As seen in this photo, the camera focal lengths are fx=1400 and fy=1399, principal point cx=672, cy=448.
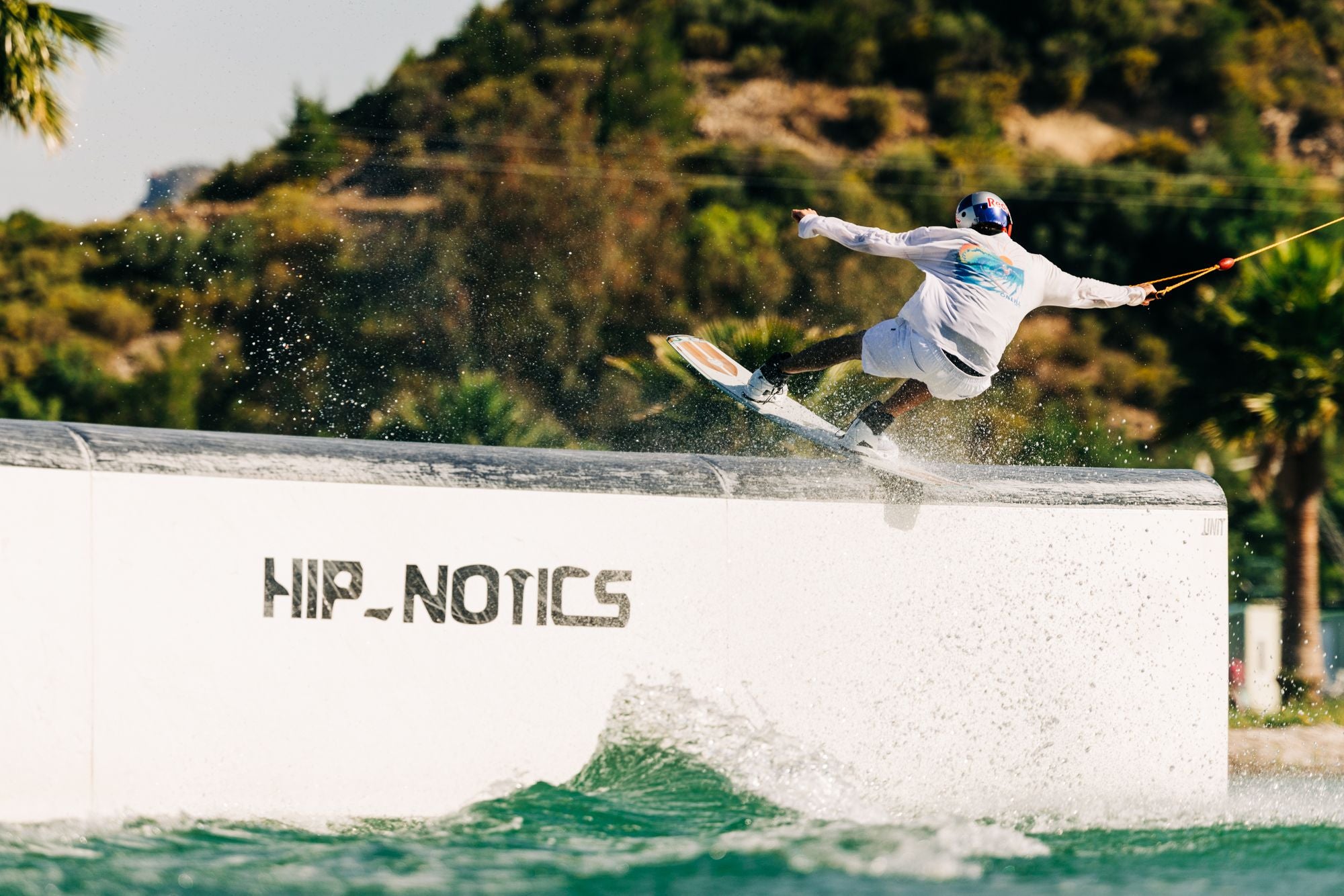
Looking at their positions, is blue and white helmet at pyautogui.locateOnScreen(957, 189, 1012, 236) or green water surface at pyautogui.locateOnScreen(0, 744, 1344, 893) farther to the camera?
blue and white helmet at pyautogui.locateOnScreen(957, 189, 1012, 236)

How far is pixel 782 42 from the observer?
1921 inches

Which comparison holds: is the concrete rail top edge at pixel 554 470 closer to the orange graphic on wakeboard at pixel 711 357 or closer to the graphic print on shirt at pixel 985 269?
the graphic print on shirt at pixel 985 269

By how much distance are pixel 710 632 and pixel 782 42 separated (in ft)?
147

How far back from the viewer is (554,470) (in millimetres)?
6629

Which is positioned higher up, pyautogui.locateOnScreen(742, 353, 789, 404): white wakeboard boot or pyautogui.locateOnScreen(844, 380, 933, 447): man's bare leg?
pyautogui.locateOnScreen(742, 353, 789, 404): white wakeboard boot

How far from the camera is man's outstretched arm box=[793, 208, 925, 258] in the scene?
24.7 feet

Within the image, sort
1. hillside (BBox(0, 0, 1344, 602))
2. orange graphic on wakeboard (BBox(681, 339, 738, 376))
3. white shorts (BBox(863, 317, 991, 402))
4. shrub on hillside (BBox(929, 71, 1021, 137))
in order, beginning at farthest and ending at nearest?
shrub on hillside (BBox(929, 71, 1021, 137)) → hillside (BBox(0, 0, 1344, 602)) → orange graphic on wakeboard (BBox(681, 339, 738, 376)) → white shorts (BBox(863, 317, 991, 402))

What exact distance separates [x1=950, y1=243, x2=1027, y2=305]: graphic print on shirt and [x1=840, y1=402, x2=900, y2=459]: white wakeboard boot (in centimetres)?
87

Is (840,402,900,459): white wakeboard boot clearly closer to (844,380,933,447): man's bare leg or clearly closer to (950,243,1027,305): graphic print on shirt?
(844,380,933,447): man's bare leg

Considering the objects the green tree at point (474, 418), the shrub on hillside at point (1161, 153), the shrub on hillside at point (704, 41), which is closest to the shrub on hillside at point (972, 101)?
the shrub on hillside at point (1161, 153)

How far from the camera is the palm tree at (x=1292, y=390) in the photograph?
18.2 m

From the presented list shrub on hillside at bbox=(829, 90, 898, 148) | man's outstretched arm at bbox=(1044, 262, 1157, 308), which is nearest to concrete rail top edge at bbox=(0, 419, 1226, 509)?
man's outstretched arm at bbox=(1044, 262, 1157, 308)

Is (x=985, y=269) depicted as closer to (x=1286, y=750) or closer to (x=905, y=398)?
(x=905, y=398)

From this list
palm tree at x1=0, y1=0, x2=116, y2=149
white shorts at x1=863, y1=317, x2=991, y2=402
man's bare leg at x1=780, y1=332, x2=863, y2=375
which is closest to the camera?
white shorts at x1=863, y1=317, x2=991, y2=402
